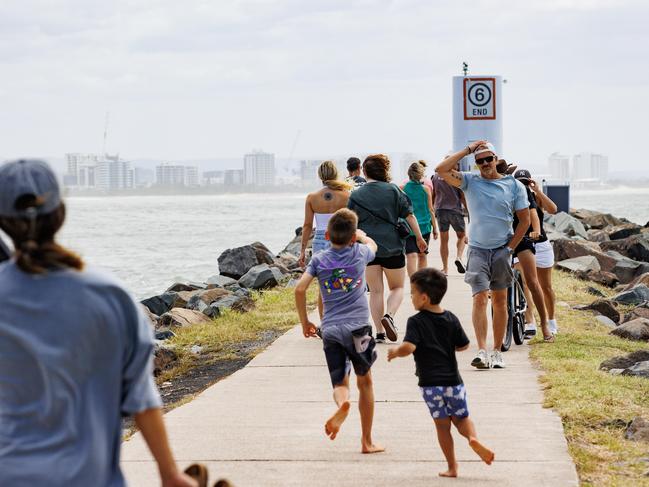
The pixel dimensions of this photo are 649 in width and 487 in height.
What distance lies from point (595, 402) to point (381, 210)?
9.69 feet

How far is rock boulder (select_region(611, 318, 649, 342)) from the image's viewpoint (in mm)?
13598

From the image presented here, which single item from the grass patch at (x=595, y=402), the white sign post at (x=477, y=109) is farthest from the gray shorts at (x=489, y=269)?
the white sign post at (x=477, y=109)

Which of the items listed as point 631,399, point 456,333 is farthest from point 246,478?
point 631,399

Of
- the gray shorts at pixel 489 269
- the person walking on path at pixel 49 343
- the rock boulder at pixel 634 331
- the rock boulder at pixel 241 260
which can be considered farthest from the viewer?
the rock boulder at pixel 241 260

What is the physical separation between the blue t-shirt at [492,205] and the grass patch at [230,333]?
3308mm

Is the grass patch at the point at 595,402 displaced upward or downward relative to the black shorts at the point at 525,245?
downward

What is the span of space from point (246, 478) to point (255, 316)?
9170mm

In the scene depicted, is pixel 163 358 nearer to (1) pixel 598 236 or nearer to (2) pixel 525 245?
(2) pixel 525 245

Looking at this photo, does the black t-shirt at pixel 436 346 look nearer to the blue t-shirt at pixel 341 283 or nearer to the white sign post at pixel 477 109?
the blue t-shirt at pixel 341 283

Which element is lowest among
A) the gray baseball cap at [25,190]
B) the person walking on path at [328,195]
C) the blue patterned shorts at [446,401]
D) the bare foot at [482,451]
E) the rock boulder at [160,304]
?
the rock boulder at [160,304]

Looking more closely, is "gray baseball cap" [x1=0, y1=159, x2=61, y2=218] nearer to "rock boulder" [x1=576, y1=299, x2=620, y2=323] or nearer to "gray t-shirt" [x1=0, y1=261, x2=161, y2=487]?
"gray t-shirt" [x1=0, y1=261, x2=161, y2=487]

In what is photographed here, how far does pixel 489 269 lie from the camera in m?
9.95

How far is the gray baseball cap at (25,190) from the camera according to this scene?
10.4 ft

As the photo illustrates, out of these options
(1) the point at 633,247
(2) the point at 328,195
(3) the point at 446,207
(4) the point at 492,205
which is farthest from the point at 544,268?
(1) the point at 633,247
